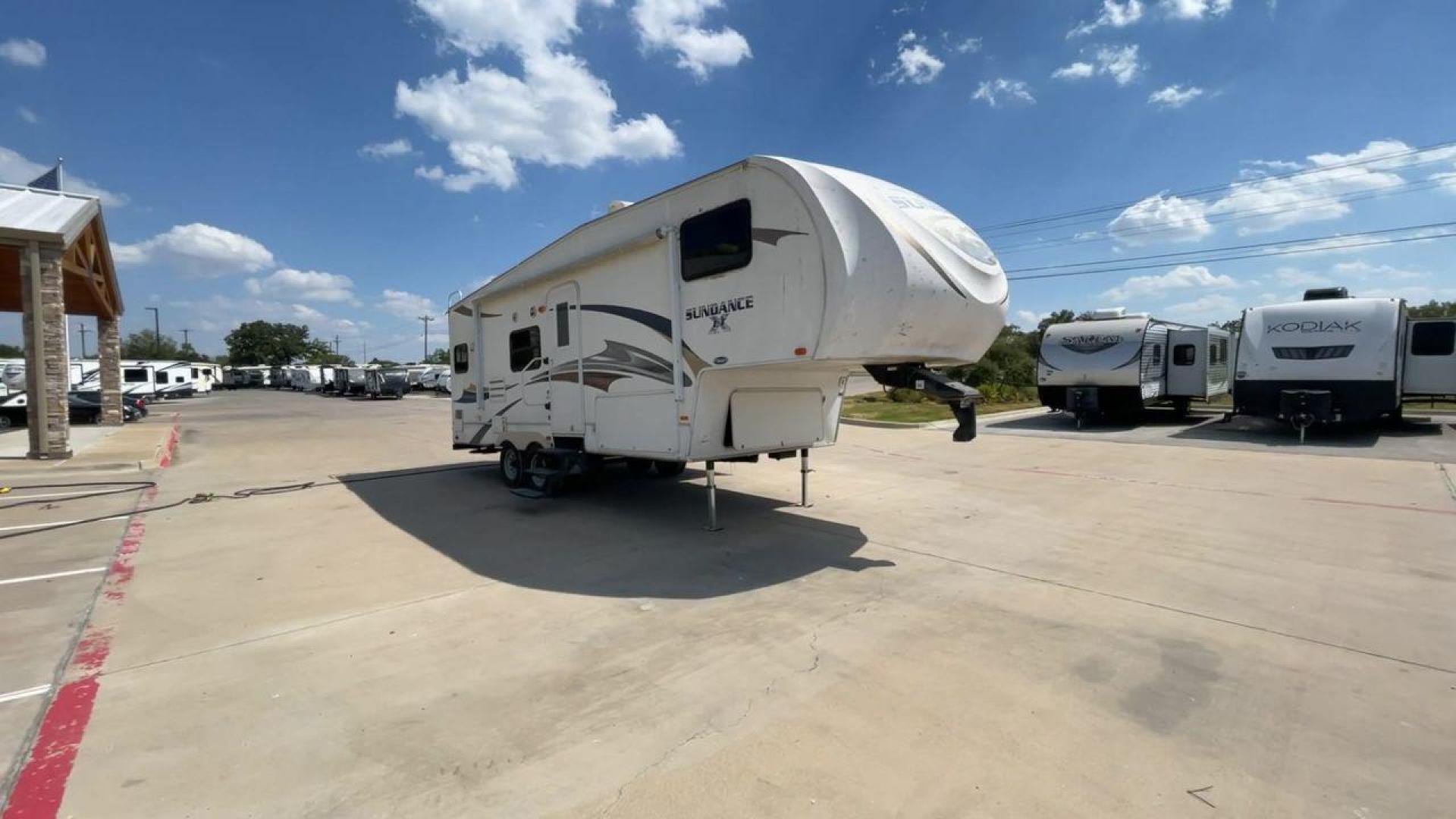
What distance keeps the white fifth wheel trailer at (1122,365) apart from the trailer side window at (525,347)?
14.5 m

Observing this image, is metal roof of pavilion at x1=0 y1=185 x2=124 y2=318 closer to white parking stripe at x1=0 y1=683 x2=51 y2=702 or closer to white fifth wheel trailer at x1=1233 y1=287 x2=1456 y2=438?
white parking stripe at x1=0 y1=683 x2=51 y2=702

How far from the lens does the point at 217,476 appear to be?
11.8 m

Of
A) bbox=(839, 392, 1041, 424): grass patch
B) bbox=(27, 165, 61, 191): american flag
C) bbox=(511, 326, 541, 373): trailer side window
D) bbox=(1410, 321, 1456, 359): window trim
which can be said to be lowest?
bbox=(839, 392, 1041, 424): grass patch

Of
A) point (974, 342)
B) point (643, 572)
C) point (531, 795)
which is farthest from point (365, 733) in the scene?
point (974, 342)

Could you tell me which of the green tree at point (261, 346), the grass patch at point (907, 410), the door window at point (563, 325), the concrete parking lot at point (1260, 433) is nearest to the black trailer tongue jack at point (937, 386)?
the door window at point (563, 325)

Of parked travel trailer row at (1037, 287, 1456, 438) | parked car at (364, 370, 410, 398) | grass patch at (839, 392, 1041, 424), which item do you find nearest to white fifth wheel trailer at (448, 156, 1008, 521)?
grass patch at (839, 392, 1041, 424)

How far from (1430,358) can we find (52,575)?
76.3 feet

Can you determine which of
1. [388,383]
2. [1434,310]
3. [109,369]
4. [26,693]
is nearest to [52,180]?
[109,369]

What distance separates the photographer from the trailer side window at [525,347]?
888cm

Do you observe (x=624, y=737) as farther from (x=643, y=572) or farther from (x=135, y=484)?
(x=135, y=484)

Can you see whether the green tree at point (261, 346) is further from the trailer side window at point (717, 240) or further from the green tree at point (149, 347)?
the trailer side window at point (717, 240)

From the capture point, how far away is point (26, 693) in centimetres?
363

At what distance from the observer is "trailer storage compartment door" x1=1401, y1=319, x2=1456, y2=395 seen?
14.1 meters

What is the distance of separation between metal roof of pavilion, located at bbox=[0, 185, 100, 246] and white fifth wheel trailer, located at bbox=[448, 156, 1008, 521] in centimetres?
1100
